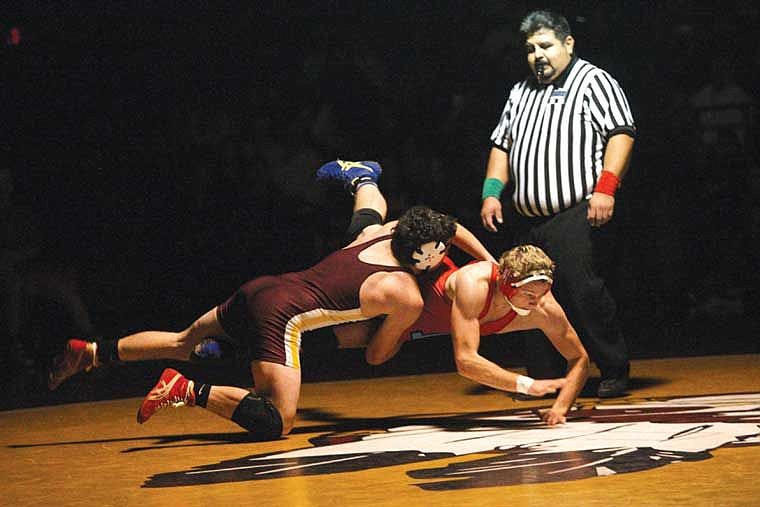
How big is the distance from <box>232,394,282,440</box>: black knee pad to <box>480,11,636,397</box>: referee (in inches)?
46.8

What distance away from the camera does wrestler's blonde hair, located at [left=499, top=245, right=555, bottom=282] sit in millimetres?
3834

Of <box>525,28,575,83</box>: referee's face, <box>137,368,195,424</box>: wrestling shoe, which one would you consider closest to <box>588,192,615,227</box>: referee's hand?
<box>525,28,575,83</box>: referee's face

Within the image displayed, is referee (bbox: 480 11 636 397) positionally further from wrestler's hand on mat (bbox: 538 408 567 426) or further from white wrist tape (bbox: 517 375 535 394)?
Result: white wrist tape (bbox: 517 375 535 394)

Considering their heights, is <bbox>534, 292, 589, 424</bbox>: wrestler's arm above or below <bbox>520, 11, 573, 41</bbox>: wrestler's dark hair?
below

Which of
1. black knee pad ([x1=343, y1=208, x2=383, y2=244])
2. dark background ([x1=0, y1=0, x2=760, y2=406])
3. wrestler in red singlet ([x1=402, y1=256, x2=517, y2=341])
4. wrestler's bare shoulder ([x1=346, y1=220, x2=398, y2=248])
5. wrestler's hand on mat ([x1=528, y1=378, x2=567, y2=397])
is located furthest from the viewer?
dark background ([x1=0, y1=0, x2=760, y2=406])

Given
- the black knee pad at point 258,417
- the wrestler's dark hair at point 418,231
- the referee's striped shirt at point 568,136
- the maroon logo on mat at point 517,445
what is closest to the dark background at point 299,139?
the referee's striped shirt at point 568,136

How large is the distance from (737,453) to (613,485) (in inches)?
21.0

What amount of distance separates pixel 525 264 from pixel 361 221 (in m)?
0.94

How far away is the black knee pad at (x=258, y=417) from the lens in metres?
3.92

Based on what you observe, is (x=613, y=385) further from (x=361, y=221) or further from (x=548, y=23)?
(x=548, y=23)

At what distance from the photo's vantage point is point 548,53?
4.66 meters

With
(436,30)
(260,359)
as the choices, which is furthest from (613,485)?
(436,30)

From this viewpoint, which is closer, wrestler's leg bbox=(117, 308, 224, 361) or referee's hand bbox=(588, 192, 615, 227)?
wrestler's leg bbox=(117, 308, 224, 361)

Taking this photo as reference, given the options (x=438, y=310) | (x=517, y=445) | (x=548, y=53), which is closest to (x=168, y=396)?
(x=438, y=310)
